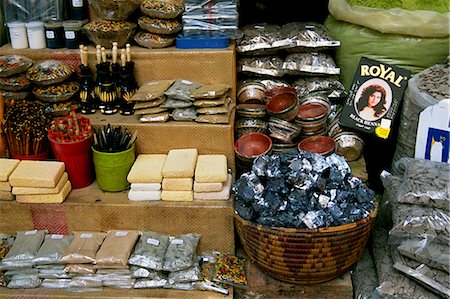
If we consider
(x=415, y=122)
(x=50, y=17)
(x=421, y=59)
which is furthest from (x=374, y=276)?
(x=50, y=17)

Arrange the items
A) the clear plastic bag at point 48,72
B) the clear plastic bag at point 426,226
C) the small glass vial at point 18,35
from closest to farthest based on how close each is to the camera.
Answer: the clear plastic bag at point 426,226, the clear plastic bag at point 48,72, the small glass vial at point 18,35

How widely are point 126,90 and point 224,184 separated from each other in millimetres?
838

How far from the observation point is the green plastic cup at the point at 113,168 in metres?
2.77

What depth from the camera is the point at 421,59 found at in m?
3.19

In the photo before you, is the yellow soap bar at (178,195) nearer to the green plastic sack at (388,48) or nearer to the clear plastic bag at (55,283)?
the clear plastic bag at (55,283)

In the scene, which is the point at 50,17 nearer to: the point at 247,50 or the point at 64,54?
the point at 64,54

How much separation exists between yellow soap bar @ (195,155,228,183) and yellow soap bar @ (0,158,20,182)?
972mm

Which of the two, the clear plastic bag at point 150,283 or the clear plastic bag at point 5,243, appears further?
the clear plastic bag at point 5,243

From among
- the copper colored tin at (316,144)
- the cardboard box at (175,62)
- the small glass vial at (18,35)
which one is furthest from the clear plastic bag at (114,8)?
the copper colored tin at (316,144)

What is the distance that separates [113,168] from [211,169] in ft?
1.75

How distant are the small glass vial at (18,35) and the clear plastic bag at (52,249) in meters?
1.27

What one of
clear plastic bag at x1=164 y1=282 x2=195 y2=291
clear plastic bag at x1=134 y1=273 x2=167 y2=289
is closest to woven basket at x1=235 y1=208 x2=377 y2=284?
clear plastic bag at x1=164 y1=282 x2=195 y2=291

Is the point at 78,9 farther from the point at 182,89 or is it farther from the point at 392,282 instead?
the point at 392,282

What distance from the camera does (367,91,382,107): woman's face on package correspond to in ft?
10.4
